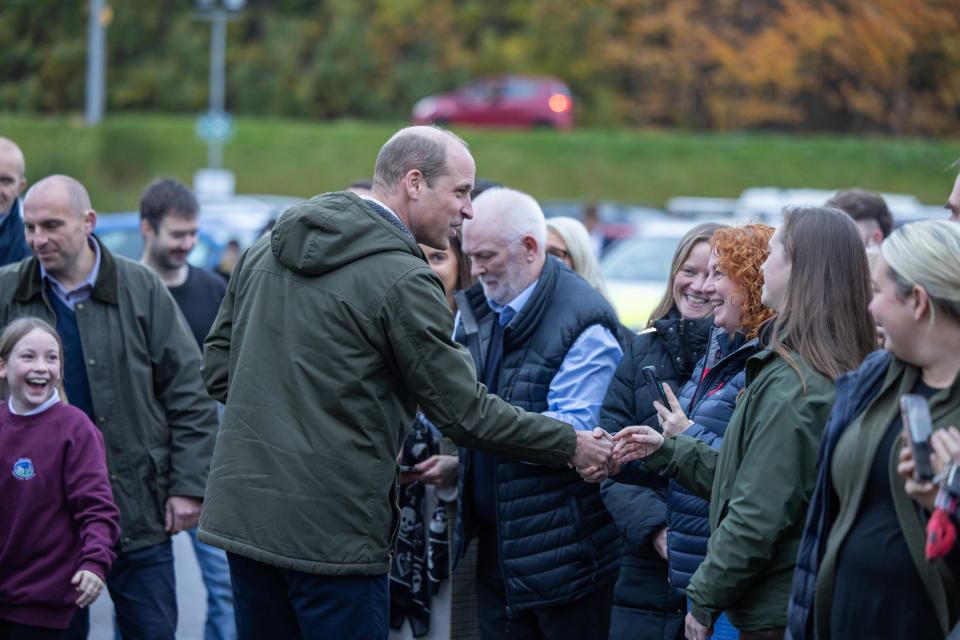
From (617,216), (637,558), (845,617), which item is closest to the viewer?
(845,617)

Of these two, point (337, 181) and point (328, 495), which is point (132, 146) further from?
point (328, 495)

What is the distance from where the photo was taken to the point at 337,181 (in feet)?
108

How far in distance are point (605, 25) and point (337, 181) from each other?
13.4 m

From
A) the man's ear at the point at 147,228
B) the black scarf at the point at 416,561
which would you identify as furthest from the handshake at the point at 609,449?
the man's ear at the point at 147,228

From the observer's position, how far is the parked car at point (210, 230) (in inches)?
492

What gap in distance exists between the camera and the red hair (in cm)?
404

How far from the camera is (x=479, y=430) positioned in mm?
3795

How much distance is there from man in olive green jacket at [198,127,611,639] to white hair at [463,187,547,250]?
1090 millimetres

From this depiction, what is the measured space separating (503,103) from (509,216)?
3141 cm

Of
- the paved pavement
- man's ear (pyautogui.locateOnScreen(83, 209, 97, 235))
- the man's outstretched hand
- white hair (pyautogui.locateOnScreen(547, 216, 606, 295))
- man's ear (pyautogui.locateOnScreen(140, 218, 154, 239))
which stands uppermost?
man's ear (pyautogui.locateOnScreen(83, 209, 97, 235))

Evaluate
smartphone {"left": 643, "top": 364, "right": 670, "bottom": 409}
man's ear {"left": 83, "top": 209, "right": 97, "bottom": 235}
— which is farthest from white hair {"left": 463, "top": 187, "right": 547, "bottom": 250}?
man's ear {"left": 83, "top": 209, "right": 97, "bottom": 235}

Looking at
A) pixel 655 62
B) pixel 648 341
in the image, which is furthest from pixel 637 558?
pixel 655 62

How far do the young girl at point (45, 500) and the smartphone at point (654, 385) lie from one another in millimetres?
2242

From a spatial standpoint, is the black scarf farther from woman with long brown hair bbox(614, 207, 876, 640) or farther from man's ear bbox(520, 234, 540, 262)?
woman with long brown hair bbox(614, 207, 876, 640)
